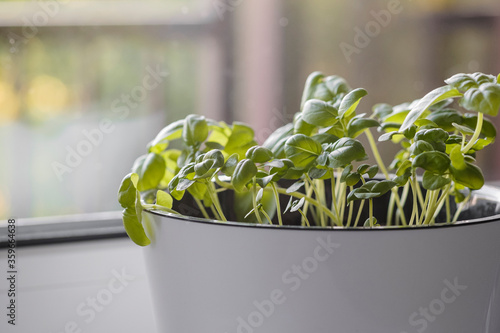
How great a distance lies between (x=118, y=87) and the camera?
4.17 feet

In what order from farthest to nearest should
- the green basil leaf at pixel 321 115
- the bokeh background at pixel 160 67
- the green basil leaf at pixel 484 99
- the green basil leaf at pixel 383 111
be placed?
the bokeh background at pixel 160 67 < the green basil leaf at pixel 383 111 < the green basil leaf at pixel 321 115 < the green basil leaf at pixel 484 99

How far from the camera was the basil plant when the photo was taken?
0.47 metres

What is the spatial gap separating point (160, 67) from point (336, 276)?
0.91 m

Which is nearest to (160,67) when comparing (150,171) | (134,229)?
(150,171)

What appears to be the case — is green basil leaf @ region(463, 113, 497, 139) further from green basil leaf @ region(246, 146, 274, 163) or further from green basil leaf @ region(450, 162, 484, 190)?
green basil leaf @ region(246, 146, 274, 163)

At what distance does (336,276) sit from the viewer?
441 millimetres

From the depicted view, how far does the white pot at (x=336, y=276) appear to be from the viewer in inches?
17.2

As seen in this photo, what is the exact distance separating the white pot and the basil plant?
5 centimetres

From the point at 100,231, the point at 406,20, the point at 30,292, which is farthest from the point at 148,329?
the point at 406,20

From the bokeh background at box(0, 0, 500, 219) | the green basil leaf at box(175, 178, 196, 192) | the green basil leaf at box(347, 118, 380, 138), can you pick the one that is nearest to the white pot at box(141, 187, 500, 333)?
the green basil leaf at box(175, 178, 196, 192)

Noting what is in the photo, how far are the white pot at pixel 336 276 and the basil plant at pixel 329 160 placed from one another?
0.15 ft

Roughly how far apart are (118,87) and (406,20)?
2.92 ft

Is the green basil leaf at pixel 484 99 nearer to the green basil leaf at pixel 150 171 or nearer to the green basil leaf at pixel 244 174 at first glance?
the green basil leaf at pixel 244 174

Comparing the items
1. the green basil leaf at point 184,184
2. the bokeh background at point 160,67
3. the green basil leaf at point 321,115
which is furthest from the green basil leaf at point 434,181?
the bokeh background at point 160,67
